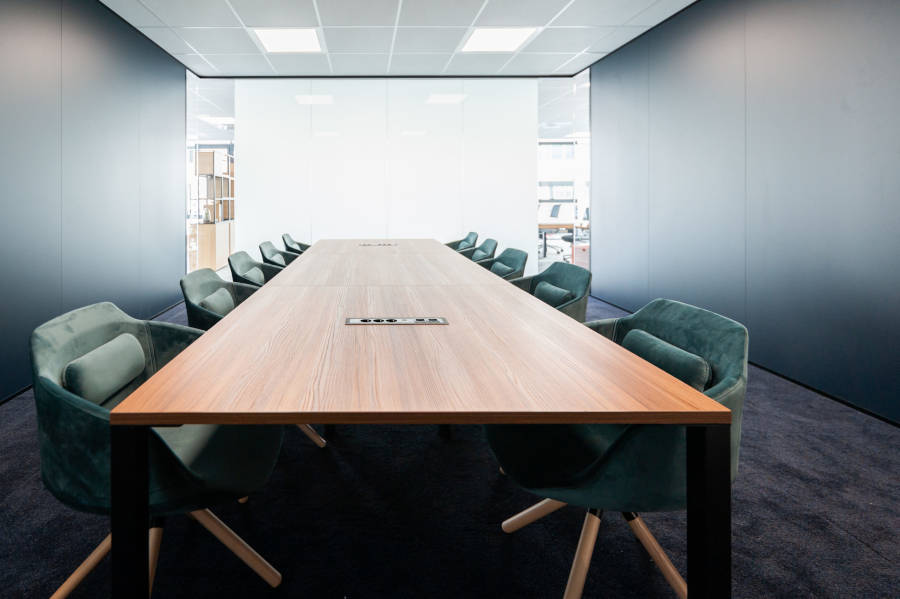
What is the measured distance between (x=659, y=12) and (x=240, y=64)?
15.9 feet

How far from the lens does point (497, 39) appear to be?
623cm

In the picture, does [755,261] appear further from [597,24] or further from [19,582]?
[19,582]

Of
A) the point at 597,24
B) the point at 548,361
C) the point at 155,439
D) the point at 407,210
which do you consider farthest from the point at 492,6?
the point at 155,439

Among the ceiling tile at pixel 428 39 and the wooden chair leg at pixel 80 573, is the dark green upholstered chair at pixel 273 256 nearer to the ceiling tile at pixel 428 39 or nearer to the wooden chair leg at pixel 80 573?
the ceiling tile at pixel 428 39

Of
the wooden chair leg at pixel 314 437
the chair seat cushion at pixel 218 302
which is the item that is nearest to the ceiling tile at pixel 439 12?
the chair seat cushion at pixel 218 302

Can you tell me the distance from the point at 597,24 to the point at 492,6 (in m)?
1.21

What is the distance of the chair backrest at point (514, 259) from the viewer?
3.80 metres

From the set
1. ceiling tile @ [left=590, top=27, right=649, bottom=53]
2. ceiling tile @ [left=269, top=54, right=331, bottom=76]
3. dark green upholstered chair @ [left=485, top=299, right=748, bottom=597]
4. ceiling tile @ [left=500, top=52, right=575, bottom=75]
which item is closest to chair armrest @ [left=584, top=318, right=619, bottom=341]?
dark green upholstered chair @ [left=485, top=299, right=748, bottom=597]

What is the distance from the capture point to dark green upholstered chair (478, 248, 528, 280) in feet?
12.3

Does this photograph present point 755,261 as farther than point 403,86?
No

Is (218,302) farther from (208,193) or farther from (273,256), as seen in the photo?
(208,193)

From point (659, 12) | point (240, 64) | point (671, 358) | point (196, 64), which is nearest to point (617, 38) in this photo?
point (659, 12)

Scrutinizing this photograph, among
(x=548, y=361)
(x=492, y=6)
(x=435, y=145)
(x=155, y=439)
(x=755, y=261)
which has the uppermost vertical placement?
(x=492, y=6)

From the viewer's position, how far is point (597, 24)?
18.5ft
